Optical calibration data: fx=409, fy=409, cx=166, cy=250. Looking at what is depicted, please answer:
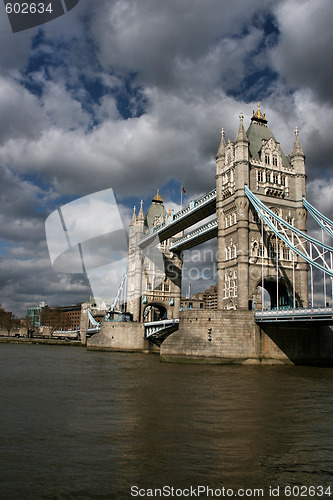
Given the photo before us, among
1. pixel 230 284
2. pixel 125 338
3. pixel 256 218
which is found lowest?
pixel 125 338

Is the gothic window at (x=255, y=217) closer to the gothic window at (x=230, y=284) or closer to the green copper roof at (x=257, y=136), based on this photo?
the gothic window at (x=230, y=284)

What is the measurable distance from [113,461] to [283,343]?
2753cm

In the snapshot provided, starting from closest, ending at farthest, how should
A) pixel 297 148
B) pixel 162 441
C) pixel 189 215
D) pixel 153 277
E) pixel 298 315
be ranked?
1. pixel 162 441
2. pixel 298 315
3. pixel 297 148
4. pixel 189 215
5. pixel 153 277

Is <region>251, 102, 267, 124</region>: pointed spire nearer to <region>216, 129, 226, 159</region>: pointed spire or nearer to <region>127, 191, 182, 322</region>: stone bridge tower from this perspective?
<region>216, 129, 226, 159</region>: pointed spire

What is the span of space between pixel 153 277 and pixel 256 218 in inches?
1235

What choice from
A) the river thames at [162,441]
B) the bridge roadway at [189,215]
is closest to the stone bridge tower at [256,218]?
the bridge roadway at [189,215]

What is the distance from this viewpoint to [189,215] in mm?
50031

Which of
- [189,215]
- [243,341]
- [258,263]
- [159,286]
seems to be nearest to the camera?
[243,341]

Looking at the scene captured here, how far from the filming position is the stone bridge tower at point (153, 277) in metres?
65.4

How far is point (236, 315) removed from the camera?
32.8m

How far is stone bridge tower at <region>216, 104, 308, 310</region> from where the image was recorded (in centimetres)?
3694

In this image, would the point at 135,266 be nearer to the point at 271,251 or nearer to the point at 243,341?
the point at 271,251

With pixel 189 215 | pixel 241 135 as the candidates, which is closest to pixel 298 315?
pixel 241 135

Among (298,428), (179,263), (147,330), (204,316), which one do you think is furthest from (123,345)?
(298,428)
